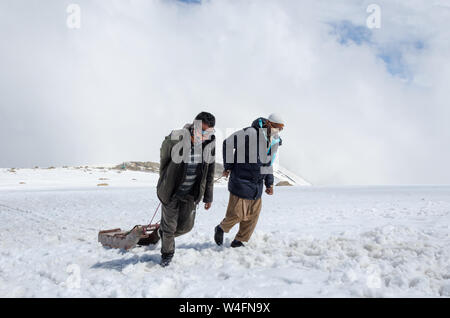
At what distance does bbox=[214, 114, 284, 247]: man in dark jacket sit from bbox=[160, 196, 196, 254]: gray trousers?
2.49 feet

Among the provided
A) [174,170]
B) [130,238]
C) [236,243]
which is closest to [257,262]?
[236,243]

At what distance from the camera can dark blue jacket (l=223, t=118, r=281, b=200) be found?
5168 millimetres

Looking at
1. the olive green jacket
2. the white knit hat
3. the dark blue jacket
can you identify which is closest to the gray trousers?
the olive green jacket

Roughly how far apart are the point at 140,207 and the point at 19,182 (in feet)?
59.5

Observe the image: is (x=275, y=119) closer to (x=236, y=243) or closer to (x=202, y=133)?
(x=202, y=133)

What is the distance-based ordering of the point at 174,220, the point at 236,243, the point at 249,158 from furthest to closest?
the point at 236,243, the point at 249,158, the point at 174,220

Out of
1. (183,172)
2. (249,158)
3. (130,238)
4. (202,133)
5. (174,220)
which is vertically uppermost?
(202,133)

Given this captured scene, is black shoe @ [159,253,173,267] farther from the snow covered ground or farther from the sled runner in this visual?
the sled runner

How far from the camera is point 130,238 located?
5.21 m

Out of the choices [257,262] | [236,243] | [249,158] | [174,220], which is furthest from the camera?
[236,243]

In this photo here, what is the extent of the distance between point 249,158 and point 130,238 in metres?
2.23

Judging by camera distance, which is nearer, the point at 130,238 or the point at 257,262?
the point at 257,262

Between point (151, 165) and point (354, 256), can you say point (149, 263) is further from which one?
point (151, 165)
